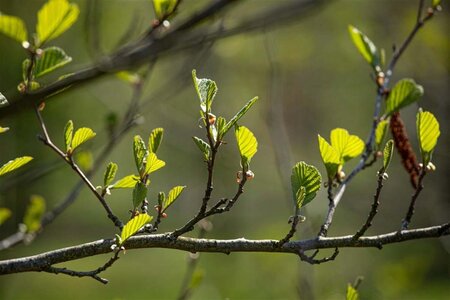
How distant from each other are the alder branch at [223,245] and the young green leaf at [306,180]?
0.11 metres

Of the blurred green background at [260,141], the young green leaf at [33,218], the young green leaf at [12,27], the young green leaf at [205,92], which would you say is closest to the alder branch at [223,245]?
the young green leaf at [205,92]

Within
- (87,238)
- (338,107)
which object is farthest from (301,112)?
(87,238)

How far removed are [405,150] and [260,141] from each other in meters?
6.60

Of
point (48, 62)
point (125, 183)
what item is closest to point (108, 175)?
point (125, 183)

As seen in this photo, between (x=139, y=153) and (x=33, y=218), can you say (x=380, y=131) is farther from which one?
(x=33, y=218)

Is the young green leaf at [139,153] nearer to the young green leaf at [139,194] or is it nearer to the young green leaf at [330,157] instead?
the young green leaf at [139,194]

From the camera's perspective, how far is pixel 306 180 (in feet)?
4.21

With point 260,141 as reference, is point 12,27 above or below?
above

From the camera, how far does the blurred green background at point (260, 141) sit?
16.9 ft

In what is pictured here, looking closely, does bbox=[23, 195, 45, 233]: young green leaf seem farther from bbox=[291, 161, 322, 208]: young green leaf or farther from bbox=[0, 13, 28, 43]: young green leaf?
bbox=[291, 161, 322, 208]: young green leaf

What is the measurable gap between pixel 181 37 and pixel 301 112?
8486 mm

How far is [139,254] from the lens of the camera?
9.91 m

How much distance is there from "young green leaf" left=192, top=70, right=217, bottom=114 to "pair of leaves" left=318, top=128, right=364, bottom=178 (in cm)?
29

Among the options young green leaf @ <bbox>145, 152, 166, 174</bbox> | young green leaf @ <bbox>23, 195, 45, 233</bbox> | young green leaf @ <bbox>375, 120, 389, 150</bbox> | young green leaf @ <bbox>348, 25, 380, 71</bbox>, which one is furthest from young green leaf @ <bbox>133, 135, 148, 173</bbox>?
young green leaf @ <bbox>23, 195, 45, 233</bbox>
